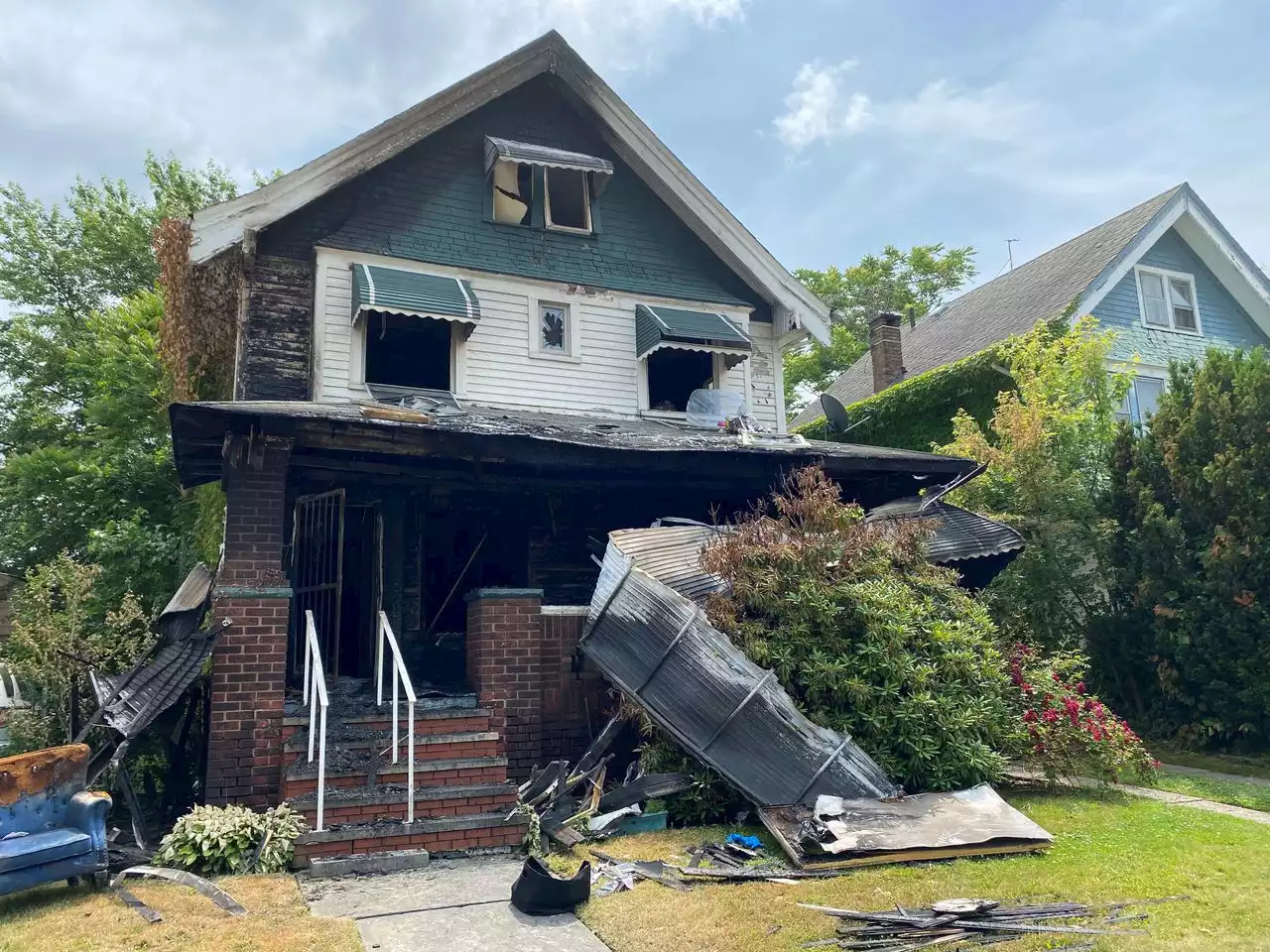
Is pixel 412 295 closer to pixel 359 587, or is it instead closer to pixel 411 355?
pixel 411 355

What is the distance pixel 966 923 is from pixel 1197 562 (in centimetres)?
787

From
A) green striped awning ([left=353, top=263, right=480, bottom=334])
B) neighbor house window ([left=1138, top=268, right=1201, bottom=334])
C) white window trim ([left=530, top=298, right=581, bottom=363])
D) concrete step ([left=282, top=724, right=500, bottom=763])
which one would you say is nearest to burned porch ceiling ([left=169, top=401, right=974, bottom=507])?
white window trim ([left=530, top=298, right=581, bottom=363])

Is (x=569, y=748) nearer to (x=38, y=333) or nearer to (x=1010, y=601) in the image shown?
(x=1010, y=601)

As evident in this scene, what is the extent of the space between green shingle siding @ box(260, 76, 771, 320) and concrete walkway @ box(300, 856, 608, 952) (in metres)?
7.98

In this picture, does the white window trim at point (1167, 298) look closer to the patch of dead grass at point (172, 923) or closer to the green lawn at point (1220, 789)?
the green lawn at point (1220, 789)

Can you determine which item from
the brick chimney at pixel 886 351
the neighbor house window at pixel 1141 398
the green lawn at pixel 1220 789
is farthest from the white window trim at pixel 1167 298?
the green lawn at pixel 1220 789

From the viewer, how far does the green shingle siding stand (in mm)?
11531

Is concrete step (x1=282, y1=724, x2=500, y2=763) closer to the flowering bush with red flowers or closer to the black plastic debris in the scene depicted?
the black plastic debris

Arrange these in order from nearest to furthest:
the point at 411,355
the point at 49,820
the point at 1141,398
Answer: the point at 49,820 → the point at 411,355 → the point at 1141,398

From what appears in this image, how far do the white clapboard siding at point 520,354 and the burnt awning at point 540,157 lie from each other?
1568mm

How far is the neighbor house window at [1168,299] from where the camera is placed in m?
16.9

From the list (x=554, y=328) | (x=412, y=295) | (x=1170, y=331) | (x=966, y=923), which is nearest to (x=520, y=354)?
(x=554, y=328)

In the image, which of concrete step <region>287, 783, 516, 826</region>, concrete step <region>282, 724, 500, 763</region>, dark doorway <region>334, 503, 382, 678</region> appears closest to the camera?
concrete step <region>287, 783, 516, 826</region>

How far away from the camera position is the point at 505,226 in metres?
12.4
